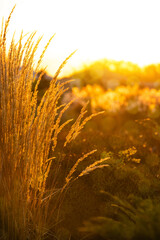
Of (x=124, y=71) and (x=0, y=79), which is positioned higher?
(x=124, y=71)

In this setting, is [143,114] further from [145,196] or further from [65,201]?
[65,201]

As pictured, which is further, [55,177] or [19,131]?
[55,177]

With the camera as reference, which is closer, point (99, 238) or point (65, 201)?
point (99, 238)

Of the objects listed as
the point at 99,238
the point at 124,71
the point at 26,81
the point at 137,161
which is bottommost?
the point at 99,238

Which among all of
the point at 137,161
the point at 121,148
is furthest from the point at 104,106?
the point at 137,161

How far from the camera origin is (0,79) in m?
1.82

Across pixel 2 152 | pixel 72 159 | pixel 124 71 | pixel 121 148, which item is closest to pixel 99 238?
pixel 2 152

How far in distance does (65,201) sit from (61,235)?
63cm

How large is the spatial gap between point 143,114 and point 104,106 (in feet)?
3.22

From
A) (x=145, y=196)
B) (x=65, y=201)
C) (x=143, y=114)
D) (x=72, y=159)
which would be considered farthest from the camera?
(x=143, y=114)

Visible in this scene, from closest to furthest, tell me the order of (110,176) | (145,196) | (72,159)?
(145,196) → (110,176) → (72,159)

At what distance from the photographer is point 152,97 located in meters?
7.62

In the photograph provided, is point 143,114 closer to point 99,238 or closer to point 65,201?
point 65,201

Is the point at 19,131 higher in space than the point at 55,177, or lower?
higher
